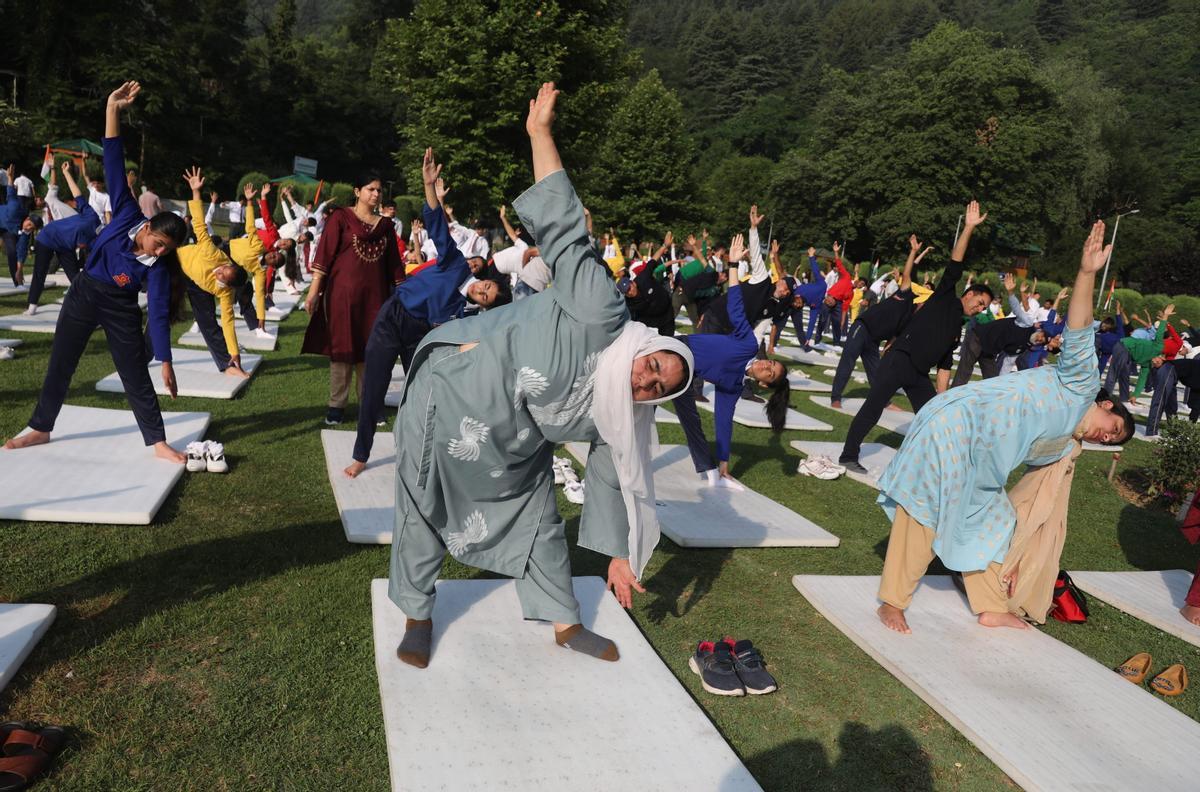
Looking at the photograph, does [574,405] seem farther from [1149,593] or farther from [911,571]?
[1149,593]

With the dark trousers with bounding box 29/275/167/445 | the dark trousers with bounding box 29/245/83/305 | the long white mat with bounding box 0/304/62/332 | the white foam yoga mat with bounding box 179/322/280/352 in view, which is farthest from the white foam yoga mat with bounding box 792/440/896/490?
the dark trousers with bounding box 29/245/83/305

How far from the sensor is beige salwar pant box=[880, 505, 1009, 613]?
13.8 ft

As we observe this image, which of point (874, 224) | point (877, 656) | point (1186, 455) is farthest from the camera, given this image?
point (874, 224)

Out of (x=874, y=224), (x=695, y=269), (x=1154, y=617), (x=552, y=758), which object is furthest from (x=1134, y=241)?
(x=552, y=758)

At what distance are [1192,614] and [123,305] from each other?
6.99m

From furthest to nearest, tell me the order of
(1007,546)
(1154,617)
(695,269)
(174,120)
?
(174,120) → (695,269) → (1154,617) → (1007,546)

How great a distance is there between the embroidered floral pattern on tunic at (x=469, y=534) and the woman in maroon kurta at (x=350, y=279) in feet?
11.6

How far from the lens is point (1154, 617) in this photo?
4719 millimetres

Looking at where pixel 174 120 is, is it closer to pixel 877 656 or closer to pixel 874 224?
pixel 874 224

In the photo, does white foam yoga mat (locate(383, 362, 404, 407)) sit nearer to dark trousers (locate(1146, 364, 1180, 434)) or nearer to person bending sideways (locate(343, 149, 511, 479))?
person bending sideways (locate(343, 149, 511, 479))

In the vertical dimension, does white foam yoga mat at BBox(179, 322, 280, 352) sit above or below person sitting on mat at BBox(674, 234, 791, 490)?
below

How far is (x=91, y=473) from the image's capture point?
16.0 ft

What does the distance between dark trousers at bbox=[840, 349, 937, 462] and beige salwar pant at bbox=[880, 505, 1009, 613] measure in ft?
9.76

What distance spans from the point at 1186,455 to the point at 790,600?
16.9ft
